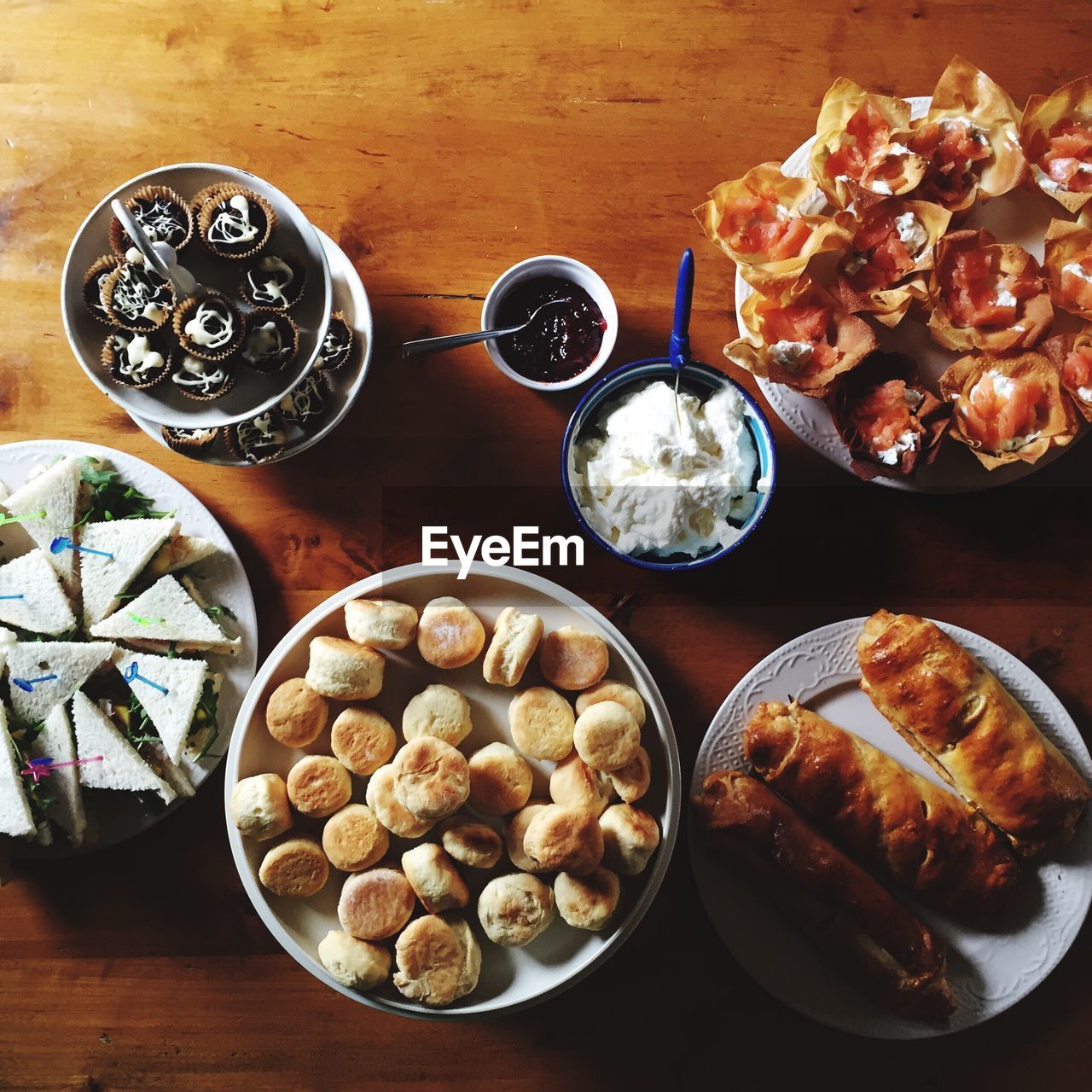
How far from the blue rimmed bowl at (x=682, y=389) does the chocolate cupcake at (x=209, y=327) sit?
577 millimetres

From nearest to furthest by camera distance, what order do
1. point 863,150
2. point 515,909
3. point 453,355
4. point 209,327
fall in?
point 209,327 < point 515,909 < point 863,150 < point 453,355

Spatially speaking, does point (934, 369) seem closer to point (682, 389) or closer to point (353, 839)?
point (682, 389)

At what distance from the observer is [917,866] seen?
164 cm

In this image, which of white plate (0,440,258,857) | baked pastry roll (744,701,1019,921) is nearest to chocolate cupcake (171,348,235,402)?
white plate (0,440,258,857)

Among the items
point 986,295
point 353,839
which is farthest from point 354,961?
point 986,295

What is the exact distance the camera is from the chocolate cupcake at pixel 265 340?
1.47 metres

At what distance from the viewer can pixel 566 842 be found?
1497mm

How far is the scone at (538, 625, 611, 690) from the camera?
1.61 meters

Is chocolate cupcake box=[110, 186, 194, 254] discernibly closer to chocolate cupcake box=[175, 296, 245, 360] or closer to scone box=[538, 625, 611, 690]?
chocolate cupcake box=[175, 296, 245, 360]

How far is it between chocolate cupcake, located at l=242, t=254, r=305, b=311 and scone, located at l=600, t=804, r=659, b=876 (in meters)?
1.05

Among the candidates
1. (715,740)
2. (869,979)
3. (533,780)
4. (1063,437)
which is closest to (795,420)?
(1063,437)

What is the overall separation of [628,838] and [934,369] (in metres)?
1.04

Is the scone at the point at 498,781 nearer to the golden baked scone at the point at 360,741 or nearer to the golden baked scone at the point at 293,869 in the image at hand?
the golden baked scone at the point at 360,741

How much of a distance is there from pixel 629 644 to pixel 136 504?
975mm
